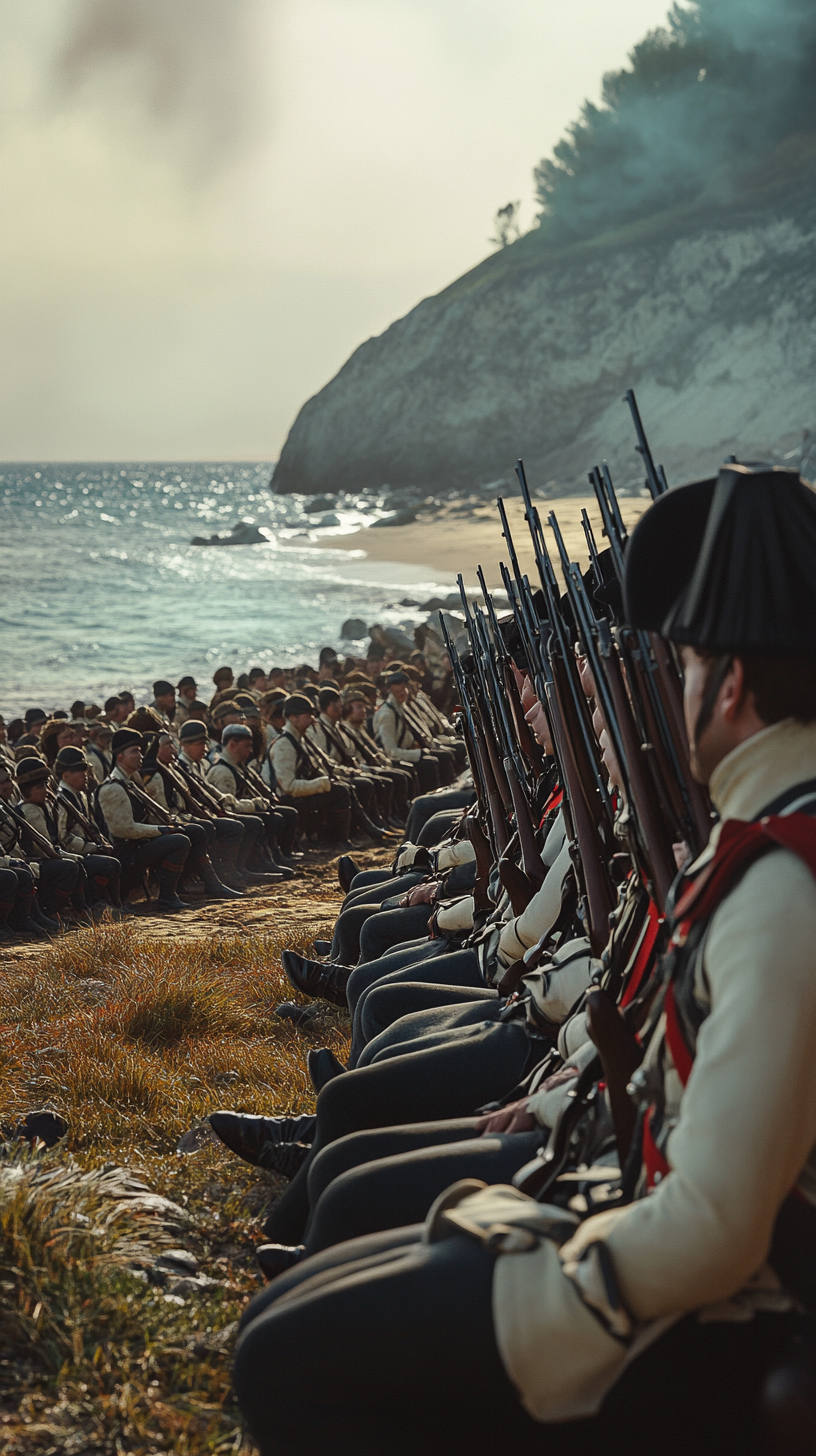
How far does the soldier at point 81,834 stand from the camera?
9625 millimetres

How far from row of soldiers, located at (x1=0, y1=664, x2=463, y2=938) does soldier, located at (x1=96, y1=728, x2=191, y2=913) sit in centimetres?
1

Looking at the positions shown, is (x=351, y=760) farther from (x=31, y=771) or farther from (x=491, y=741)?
(x=491, y=741)

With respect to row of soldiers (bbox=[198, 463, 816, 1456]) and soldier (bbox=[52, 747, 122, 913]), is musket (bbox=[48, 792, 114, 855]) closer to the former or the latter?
soldier (bbox=[52, 747, 122, 913])

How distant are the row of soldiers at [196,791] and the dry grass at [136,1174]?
2900 mm

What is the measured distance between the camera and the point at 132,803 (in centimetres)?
1002

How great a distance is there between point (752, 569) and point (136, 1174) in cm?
288

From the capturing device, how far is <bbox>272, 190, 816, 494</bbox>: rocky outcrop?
5034cm

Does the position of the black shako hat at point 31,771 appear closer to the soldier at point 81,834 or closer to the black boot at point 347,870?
the soldier at point 81,834

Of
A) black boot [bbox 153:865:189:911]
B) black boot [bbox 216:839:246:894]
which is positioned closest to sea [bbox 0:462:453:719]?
black boot [bbox 216:839:246:894]

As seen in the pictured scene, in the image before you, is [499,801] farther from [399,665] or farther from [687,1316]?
[399,665]

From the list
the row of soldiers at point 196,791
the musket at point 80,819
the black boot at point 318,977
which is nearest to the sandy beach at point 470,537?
the row of soldiers at point 196,791

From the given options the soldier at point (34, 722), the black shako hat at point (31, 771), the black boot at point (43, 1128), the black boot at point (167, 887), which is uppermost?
the soldier at point (34, 722)

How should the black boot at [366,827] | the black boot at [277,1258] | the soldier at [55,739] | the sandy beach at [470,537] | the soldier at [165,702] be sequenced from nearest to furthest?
the black boot at [277,1258]
the soldier at [55,739]
the black boot at [366,827]
the soldier at [165,702]
the sandy beach at [470,537]

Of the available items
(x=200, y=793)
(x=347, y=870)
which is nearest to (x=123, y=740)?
(x=200, y=793)
